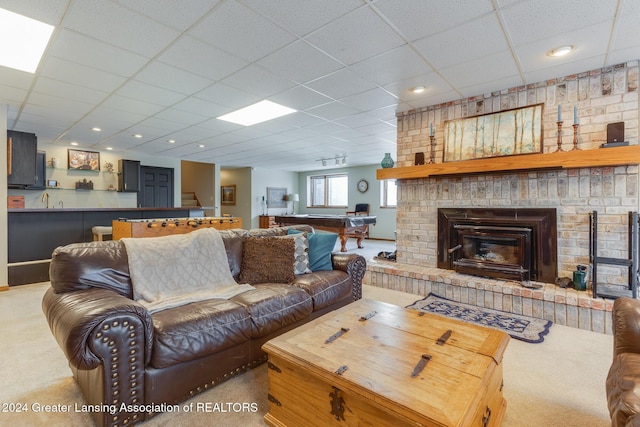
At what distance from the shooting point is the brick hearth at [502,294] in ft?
8.73

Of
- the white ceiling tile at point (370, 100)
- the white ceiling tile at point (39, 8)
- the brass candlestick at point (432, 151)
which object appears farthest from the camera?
the brass candlestick at point (432, 151)

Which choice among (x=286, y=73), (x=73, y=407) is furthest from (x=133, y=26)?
(x=73, y=407)

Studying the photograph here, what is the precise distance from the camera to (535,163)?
3.04 meters

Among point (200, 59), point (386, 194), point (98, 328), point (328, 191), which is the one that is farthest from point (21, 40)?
point (328, 191)

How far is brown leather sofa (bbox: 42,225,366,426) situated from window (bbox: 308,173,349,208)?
8.16 metres

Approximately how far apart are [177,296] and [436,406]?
181cm

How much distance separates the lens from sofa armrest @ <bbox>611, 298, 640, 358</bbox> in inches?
51.9

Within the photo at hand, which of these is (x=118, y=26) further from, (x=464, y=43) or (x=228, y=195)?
(x=228, y=195)

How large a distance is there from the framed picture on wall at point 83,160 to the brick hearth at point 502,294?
21.8ft

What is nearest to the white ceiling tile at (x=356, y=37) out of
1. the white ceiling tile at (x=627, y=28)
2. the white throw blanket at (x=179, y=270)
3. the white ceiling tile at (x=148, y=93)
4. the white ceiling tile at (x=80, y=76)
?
the white ceiling tile at (x=627, y=28)

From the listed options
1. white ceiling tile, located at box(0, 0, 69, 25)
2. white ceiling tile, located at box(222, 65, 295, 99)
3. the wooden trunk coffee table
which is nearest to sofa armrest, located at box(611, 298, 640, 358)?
the wooden trunk coffee table

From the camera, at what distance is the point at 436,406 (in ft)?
3.27

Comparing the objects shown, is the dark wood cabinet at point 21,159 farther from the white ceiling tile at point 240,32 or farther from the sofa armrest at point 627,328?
the sofa armrest at point 627,328

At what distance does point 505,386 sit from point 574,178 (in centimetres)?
238
